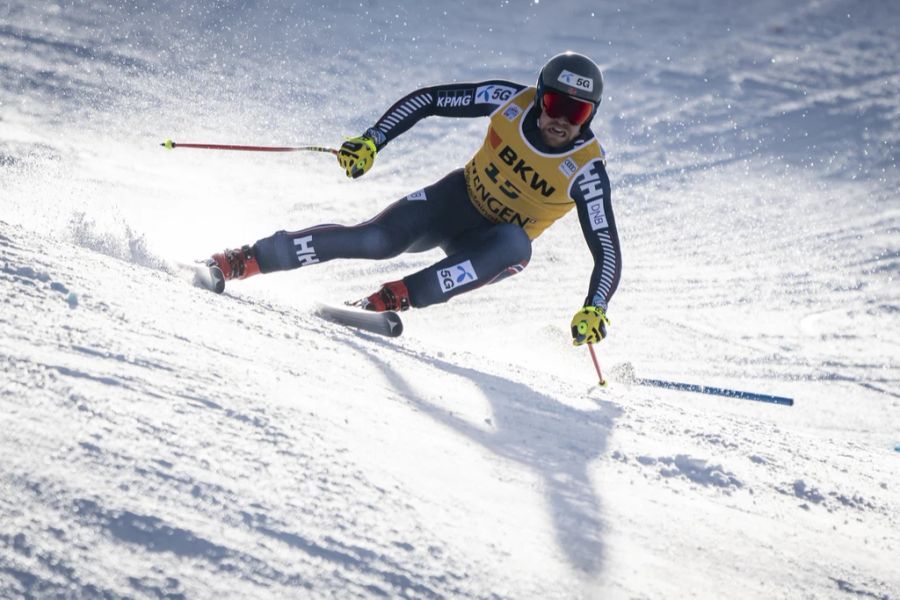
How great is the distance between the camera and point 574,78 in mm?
3748

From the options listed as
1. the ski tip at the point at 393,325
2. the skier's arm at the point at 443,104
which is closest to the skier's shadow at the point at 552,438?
the ski tip at the point at 393,325

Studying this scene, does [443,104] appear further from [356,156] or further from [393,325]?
[393,325]

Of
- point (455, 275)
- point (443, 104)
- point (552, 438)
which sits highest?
point (443, 104)

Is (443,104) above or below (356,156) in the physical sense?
above

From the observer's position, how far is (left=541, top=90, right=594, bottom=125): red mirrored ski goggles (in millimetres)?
3798

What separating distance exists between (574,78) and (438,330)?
215 cm

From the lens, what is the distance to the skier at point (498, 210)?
150 inches

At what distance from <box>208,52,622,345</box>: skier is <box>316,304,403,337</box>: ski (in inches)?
6.9

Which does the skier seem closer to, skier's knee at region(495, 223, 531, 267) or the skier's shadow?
skier's knee at region(495, 223, 531, 267)

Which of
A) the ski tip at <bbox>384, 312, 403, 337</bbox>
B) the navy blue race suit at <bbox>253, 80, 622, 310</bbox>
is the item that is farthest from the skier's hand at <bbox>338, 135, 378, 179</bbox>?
the ski tip at <bbox>384, 312, 403, 337</bbox>

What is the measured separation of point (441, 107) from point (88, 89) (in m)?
6.48

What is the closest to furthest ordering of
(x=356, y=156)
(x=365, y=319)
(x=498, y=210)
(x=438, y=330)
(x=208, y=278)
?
(x=208, y=278) → (x=365, y=319) → (x=356, y=156) → (x=498, y=210) → (x=438, y=330)

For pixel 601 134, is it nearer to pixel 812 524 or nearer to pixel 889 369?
pixel 889 369

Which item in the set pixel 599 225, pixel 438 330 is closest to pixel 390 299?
pixel 599 225
